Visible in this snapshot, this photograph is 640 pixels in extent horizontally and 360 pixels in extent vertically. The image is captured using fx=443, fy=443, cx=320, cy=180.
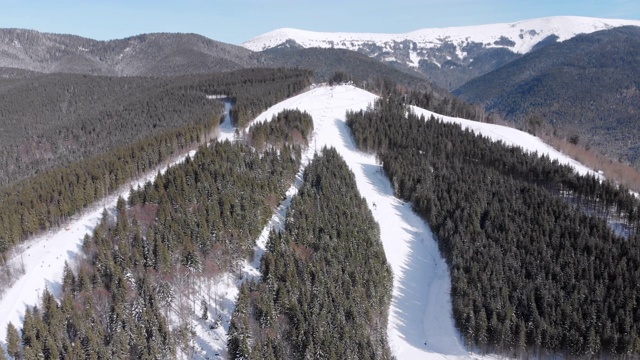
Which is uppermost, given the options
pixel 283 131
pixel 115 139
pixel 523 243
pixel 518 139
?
pixel 283 131

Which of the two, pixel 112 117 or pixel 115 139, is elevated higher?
pixel 112 117

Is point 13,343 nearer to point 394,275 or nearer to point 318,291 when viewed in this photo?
point 318,291

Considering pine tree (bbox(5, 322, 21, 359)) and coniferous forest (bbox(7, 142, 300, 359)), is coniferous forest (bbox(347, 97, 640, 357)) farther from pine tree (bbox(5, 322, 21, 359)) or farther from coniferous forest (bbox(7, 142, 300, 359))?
Result: pine tree (bbox(5, 322, 21, 359))

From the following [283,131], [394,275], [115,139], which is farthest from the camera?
[115,139]

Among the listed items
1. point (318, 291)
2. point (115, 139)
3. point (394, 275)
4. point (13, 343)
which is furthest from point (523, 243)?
point (115, 139)

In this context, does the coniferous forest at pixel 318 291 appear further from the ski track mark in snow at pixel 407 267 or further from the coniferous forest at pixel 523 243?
the coniferous forest at pixel 523 243

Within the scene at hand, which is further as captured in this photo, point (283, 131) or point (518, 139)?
point (518, 139)
